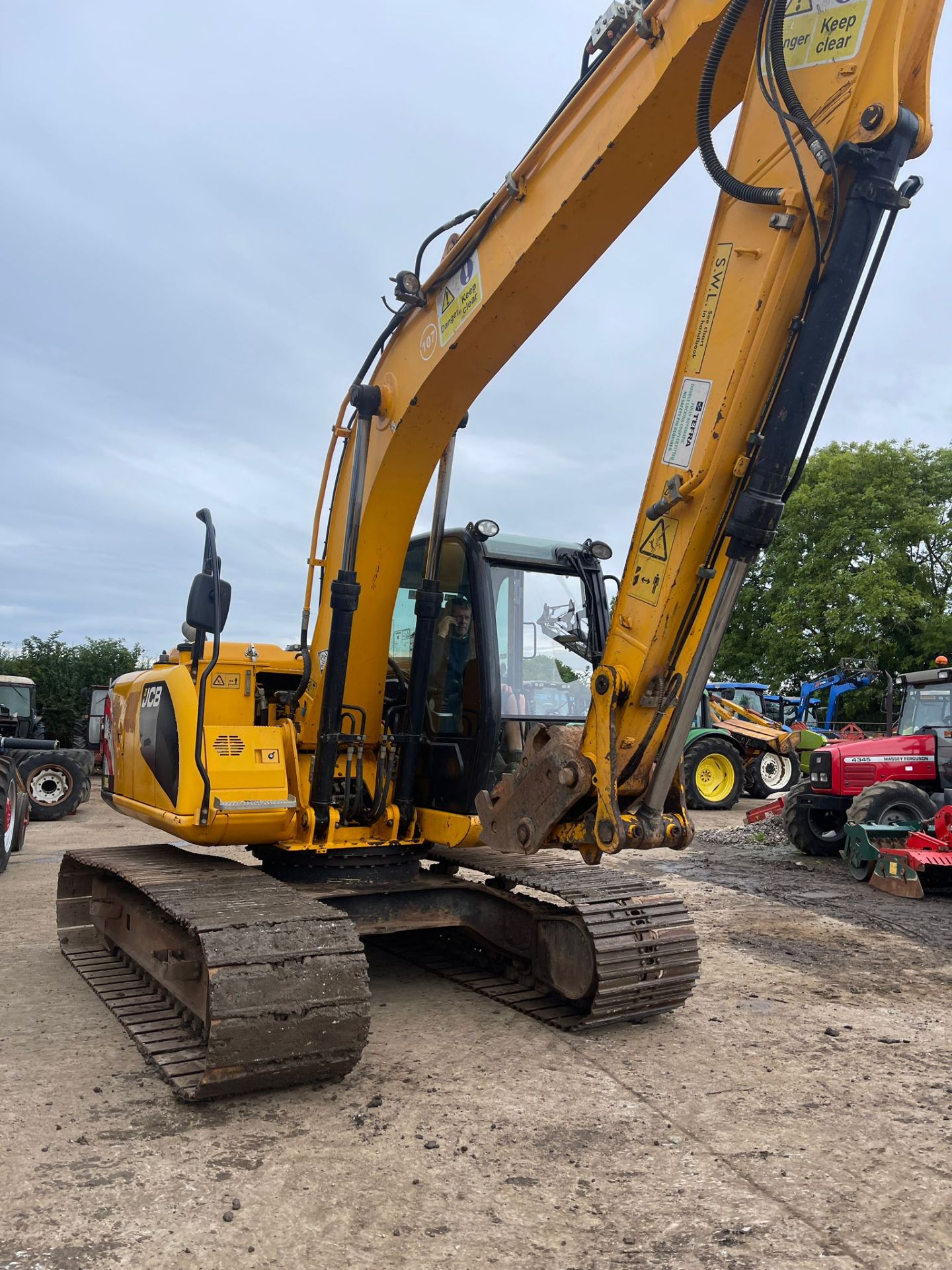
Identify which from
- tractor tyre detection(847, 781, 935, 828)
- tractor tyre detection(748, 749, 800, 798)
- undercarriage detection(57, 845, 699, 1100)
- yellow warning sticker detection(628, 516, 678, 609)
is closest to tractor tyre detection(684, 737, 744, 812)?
tractor tyre detection(748, 749, 800, 798)

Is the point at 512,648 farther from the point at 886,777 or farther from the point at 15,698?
the point at 15,698

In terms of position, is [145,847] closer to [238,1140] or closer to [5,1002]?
[5,1002]

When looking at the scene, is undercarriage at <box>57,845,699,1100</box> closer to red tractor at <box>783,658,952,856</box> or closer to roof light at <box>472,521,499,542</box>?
roof light at <box>472,521,499,542</box>

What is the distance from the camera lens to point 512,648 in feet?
18.4

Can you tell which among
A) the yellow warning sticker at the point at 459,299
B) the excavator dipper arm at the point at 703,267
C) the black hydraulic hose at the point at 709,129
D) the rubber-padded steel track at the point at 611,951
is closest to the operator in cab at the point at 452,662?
the rubber-padded steel track at the point at 611,951

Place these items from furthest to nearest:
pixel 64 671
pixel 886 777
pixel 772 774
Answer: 1. pixel 64 671
2. pixel 772 774
3. pixel 886 777

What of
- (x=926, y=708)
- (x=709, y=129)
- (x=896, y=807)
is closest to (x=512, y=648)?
(x=709, y=129)

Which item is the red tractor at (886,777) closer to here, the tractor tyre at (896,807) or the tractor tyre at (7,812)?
the tractor tyre at (896,807)

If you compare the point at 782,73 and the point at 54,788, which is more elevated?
the point at 782,73

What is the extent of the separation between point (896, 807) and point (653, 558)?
761 cm

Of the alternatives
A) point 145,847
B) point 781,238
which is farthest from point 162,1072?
point 781,238

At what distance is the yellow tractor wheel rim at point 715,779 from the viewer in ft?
56.5

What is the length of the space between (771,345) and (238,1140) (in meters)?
3.48

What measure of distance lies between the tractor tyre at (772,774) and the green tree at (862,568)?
14.2m
